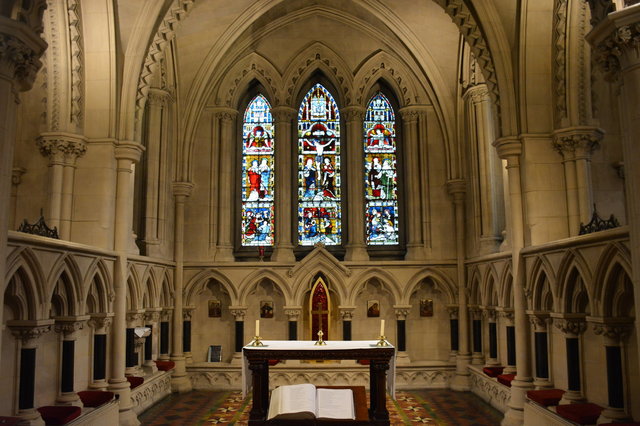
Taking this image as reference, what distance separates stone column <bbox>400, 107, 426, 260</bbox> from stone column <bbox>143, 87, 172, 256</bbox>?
20.0ft

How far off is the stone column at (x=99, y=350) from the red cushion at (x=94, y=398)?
2.07ft

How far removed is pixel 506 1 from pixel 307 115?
747cm

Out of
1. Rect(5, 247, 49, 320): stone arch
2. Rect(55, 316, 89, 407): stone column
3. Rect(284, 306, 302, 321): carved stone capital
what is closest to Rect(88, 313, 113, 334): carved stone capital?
Rect(55, 316, 89, 407): stone column

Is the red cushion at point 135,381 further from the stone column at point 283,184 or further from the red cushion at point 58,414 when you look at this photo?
the stone column at point 283,184

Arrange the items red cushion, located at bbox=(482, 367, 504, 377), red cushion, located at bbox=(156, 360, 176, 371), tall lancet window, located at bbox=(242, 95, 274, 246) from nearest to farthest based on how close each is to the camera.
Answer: red cushion, located at bbox=(482, 367, 504, 377)
red cushion, located at bbox=(156, 360, 176, 371)
tall lancet window, located at bbox=(242, 95, 274, 246)

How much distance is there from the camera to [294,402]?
7105 millimetres

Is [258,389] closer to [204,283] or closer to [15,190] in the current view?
[15,190]

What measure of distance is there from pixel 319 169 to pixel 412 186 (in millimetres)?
2531

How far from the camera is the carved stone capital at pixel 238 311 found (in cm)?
1504

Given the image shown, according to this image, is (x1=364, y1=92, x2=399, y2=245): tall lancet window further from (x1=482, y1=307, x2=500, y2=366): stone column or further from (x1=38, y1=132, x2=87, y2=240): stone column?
(x1=38, y1=132, x2=87, y2=240): stone column

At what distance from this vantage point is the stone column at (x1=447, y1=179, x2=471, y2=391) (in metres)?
14.4

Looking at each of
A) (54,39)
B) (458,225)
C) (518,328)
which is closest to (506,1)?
(518,328)

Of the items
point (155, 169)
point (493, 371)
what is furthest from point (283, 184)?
point (493, 371)

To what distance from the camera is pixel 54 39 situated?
9820 mm
